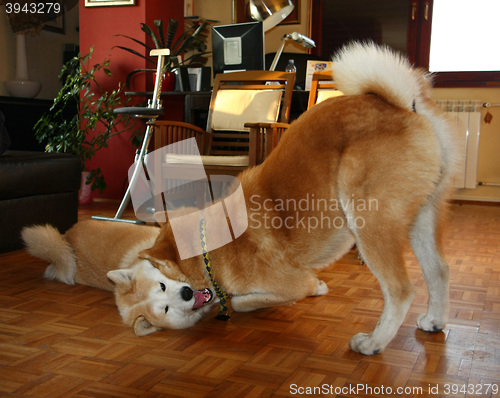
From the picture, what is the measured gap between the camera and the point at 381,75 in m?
1.34

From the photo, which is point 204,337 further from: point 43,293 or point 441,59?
point 441,59

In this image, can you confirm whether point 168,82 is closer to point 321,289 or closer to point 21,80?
point 21,80

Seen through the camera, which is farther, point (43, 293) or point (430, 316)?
point (43, 293)

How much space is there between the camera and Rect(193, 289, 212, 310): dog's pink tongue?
154 centimetres

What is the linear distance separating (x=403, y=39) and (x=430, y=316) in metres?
4.18

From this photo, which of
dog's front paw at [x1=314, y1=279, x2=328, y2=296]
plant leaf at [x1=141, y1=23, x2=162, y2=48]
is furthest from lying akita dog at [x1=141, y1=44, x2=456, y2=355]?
plant leaf at [x1=141, y1=23, x2=162, y2=48]

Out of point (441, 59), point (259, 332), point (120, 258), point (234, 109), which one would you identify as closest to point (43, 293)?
point (120, 258)

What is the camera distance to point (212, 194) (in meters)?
2.83

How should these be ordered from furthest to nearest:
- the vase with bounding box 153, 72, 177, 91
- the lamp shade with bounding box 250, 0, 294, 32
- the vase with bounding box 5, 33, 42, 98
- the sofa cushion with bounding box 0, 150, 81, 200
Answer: the vase with bounding box 5, 33, 42, 98 → the lamp shade with bounding box 250, 0, 294, 32 → the vase with bounding box 153, 72, 177, 91 → the sofa cushion with bounding box 0, 150, 81, 200

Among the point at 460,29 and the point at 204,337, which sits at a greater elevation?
the point at 460,29

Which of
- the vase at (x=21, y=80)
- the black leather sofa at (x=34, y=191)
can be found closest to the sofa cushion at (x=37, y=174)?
the black leather sofa at (x=34, y=191)

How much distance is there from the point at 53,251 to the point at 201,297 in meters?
0.84

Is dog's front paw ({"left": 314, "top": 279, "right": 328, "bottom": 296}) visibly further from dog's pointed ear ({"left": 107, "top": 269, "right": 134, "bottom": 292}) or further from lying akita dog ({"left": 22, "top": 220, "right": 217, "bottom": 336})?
dog's pointed ear ({"left": 107, "top": 269, "right": 134, "bottom": 292})

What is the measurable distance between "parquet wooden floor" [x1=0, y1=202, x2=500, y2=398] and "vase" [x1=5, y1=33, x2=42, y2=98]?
3.35 m
